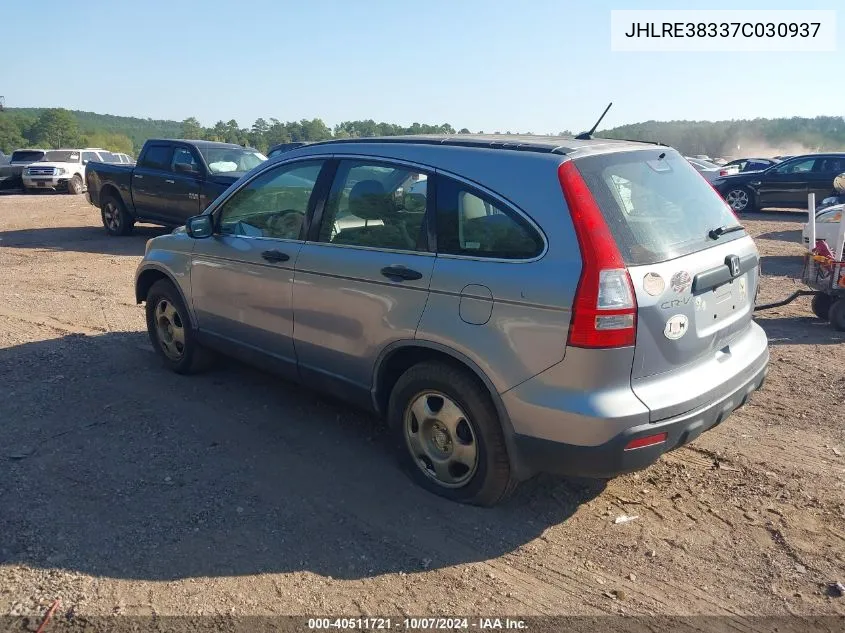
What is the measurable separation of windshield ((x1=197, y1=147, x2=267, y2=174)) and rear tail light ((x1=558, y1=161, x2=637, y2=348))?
397 inches

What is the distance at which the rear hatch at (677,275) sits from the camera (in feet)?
10.4

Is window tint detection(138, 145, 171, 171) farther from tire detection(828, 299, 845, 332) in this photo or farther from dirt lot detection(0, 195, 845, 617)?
tire detection(828, 299, 845, 332)

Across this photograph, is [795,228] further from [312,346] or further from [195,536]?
[195,536]

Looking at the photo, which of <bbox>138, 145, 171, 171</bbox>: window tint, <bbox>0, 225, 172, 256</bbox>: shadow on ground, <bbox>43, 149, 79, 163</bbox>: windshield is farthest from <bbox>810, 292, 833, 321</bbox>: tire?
<bbox>43, 149, 79, 163</bbox>: windshield

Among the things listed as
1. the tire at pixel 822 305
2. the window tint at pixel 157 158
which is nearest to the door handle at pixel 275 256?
the tire at pixel 822 305

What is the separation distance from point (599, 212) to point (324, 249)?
5.57ft

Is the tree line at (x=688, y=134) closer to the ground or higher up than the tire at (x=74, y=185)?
higher up

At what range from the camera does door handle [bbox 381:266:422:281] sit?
367cm

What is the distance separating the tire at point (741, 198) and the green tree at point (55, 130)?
240 ft

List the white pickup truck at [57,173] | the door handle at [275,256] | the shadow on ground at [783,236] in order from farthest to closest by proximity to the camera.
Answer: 1. the white pickup truck at [57,173]
2. the shadow on ground at [783,236]
3. the door handle at [275,256]

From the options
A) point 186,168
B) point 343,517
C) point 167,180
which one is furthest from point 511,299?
point 167,180

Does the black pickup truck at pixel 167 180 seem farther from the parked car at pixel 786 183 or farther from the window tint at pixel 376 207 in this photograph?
the parked car at pixel 786 183

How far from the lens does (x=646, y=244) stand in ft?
10.8

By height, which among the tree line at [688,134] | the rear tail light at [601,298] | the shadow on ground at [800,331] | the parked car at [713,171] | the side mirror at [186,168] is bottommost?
the shadow on ground at [800,331]
